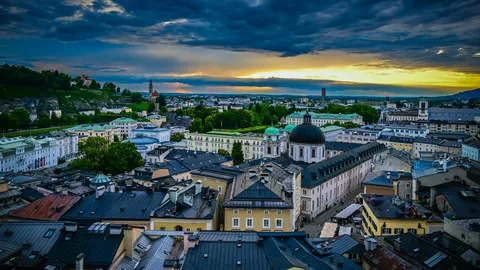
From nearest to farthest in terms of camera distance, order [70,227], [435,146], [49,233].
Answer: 1. [70,227]
2. [49,233]
3. [435,146]

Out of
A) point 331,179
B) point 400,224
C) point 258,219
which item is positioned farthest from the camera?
point 331,179

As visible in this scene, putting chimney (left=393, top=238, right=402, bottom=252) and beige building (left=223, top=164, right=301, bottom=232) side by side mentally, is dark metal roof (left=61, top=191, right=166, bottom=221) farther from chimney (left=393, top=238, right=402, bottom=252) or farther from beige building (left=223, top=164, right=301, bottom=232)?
chimney (left=393, top=238, right=402, bottom=252)

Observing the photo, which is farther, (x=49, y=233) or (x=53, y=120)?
(x=53, y=120)

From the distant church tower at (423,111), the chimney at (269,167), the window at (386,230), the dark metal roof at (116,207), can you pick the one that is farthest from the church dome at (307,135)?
the distant church tower at (423,111)

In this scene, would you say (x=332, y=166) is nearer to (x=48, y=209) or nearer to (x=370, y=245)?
(x=370, y=245)

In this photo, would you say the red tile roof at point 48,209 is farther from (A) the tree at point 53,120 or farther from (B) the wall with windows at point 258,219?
A: (A) the tree at point 53,120

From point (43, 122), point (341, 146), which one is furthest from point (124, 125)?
point (341, 146)

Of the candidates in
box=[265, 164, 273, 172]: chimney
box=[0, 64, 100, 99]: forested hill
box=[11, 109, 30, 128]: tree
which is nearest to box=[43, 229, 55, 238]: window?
box=[265, 164, 273, 172]: chimney
